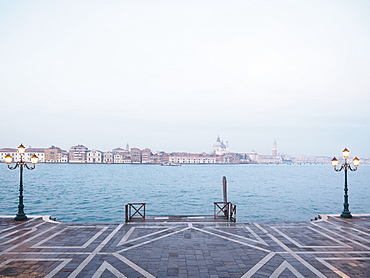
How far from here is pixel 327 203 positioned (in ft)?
127

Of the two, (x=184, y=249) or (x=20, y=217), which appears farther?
(x=20, y=217)

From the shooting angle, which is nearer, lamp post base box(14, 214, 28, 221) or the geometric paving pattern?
the geometric paving pattern

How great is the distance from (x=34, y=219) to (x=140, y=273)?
857cm

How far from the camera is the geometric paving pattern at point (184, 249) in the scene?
788 cm

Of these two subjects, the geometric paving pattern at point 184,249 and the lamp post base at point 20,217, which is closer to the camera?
the geometric paving pattern at point 184,249

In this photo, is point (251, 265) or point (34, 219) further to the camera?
point (34, 219)

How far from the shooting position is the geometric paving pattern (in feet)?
25.9

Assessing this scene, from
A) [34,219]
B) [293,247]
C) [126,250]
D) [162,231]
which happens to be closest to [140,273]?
[126,250]

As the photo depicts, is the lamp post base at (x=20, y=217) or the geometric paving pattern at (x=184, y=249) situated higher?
the lamp post base at (x=20, y=217)

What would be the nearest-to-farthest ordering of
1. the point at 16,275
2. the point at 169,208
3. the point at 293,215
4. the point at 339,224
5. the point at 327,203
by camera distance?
the point at 16,275, the point at 339,224, the point at 293,215, the point at 169,208, the point at 327,203

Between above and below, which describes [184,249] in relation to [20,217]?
below

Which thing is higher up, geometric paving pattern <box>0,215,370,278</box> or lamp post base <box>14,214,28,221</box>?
lamp post base <box>14,214,28,221</box>

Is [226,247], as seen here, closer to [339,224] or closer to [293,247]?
[293,247]

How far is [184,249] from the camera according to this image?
9.61 m
